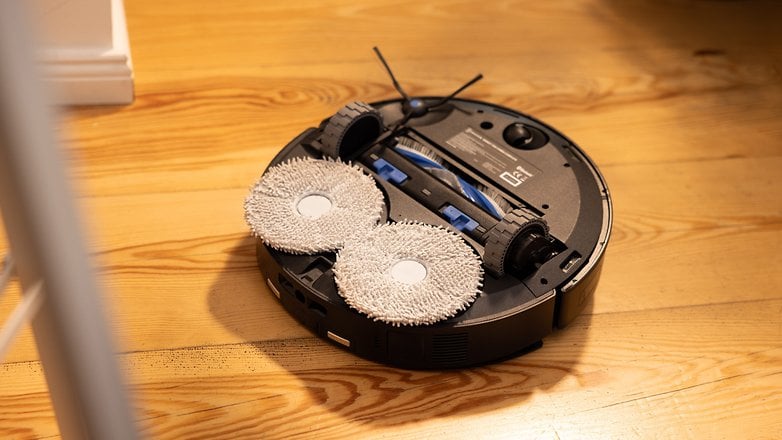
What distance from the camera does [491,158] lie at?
1029mm

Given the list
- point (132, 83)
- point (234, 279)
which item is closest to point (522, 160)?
point (234, 279)

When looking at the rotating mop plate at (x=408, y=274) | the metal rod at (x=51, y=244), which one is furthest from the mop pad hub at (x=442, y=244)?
the metal rod at (x=51, y=244)

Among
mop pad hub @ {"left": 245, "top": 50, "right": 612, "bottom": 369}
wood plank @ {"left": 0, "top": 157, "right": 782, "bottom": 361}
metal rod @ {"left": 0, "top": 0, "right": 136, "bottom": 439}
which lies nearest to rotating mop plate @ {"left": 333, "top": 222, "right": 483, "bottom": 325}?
mop pad hub @ {"left": 245, "top": 50, "right": 612, "bottom": 369}

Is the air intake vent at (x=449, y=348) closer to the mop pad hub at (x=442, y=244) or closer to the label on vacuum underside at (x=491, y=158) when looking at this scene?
the mop pad hub at (x=442, y=244)

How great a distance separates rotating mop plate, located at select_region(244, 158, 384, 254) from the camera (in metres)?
Answer: 0.91

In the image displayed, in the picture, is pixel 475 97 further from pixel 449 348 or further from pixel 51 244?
pixel 51 244

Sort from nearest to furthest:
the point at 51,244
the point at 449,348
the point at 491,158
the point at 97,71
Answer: the point at 51,244 < the point at 449,348 < the point at 491,158 < the point at 97,71

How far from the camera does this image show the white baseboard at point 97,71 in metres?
1.18

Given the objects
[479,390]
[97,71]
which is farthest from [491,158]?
[97,71]

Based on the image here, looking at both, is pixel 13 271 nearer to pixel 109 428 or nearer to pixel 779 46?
pixel 109 428

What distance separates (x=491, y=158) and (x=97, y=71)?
52cm

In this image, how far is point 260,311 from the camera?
97 cm

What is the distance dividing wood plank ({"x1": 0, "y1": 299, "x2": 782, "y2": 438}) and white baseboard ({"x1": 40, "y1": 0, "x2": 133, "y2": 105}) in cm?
43

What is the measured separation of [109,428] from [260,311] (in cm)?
53
